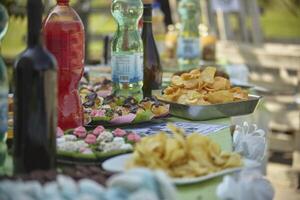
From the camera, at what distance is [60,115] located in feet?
5.00

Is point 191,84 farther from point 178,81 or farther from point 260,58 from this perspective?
point 260,58

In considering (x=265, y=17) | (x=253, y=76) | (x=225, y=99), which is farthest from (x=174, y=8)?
(x=225, y=99)

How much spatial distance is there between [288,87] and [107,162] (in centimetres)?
365

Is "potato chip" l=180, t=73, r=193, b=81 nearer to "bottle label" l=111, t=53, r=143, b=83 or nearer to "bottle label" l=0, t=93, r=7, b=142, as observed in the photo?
"bottle label" l=111, t=53, r=143, b=83

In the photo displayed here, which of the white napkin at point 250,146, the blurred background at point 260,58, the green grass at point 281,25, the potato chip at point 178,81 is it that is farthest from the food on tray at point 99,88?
the green grass at point 281,25

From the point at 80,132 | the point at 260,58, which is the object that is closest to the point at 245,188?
the point at 80,132

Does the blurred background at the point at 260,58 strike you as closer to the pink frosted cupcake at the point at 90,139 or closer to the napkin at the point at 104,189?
the pink frosted cupcake at the point at 90,139

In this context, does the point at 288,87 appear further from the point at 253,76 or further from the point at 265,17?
the point at 265,17

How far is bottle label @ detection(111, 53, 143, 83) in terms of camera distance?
186 centimetres

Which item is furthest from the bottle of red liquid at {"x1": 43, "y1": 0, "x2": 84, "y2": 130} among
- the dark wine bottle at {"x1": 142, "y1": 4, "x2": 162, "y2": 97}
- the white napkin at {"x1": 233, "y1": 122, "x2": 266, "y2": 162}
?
the dark wine bottle at {"x1": 142, "y1": 4, "x2": 162, "y2": 97}

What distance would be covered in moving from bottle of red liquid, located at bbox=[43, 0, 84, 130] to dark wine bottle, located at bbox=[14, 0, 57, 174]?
36 centimetres

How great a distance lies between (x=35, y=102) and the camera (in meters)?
1.12

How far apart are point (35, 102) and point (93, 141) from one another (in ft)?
0.90

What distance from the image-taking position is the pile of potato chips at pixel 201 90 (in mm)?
1879
